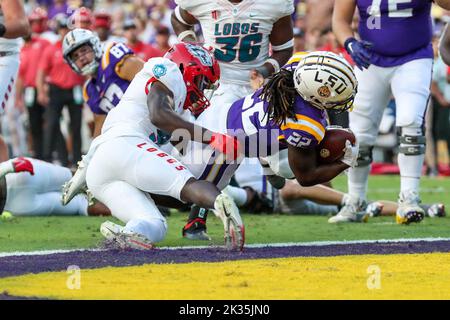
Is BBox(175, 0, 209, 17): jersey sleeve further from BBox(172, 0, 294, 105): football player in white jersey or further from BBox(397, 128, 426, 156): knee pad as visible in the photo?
BBox(397, 128, 426, 156): knee pad

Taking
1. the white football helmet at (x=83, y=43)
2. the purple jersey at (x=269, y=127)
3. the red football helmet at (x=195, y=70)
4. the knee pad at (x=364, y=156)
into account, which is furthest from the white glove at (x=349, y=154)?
the white football helmet at (x=83, y=43)

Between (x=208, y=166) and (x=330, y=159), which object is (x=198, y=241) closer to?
(x=208, y=166)

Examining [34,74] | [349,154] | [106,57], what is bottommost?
[34,74]

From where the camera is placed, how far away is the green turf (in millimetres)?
6547

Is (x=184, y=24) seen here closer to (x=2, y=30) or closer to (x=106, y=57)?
(x=106, y=57)

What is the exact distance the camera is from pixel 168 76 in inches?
236

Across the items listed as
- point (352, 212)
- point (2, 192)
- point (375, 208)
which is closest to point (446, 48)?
point (352, 212)

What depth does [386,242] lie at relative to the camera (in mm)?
6449

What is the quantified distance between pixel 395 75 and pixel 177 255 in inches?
122

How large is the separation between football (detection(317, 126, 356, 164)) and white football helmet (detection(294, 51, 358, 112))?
22cm

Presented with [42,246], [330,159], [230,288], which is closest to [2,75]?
[42,246]

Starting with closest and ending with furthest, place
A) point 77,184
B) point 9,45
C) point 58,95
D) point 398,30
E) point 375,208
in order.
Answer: point 77,184
point 9,45
point 398,30
point 375,208
point 58,95

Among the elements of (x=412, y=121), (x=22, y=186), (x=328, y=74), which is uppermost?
(x=328, y=74)

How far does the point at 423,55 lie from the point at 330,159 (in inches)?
82.9
